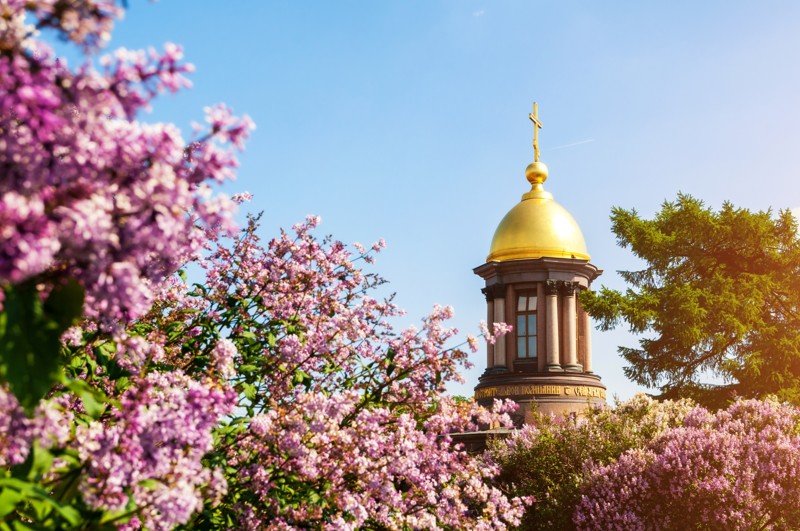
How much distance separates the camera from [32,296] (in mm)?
3359

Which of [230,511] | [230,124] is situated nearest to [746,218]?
[230,511]

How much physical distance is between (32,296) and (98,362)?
5.54 meters

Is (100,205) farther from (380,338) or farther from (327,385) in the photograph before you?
(380,338)

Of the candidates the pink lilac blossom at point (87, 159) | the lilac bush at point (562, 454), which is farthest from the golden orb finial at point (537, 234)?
the pink lilac blossom at point (87, 159)

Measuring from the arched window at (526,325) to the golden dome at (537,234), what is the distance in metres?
2.26

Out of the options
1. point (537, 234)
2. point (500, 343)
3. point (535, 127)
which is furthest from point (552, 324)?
point (535, 127)

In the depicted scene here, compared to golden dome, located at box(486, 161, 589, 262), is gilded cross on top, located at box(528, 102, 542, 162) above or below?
above

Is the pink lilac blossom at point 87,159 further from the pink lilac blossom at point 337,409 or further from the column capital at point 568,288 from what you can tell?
the column capital at point 568,288

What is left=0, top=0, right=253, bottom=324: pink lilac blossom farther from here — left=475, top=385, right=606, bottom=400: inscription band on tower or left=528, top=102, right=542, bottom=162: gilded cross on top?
left=528, top=102, right=542, bottom=162: gilded cross on top

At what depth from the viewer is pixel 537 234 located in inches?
1614

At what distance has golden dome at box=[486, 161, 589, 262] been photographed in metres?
40.7

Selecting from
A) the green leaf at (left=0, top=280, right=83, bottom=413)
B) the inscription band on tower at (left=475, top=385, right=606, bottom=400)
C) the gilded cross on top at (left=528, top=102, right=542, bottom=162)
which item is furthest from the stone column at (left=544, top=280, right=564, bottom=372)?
the green leaf at (left=0, top=280, right=83, bottom=413)

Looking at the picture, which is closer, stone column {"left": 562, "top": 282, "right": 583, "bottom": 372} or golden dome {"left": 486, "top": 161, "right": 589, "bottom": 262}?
stone column {"left": 562, "top": 282, "right": 583, "bottom": 372}

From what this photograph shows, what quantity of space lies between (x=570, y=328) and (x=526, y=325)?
2333 millimetres
